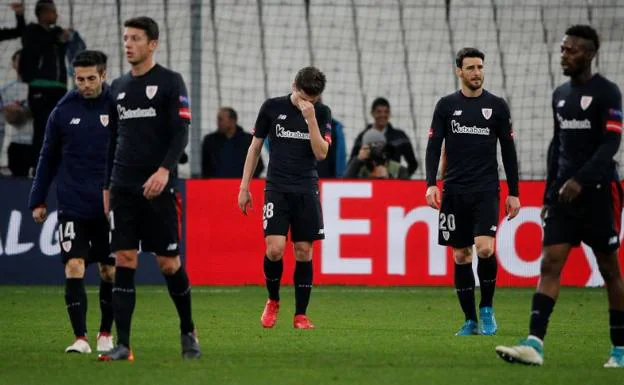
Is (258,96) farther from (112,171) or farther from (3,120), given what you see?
(112,171)

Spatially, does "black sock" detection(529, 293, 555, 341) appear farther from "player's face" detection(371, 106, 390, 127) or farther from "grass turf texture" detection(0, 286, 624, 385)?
"player's face" detection(371, 106, 390, 127)

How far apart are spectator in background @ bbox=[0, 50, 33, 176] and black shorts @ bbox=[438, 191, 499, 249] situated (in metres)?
7.93

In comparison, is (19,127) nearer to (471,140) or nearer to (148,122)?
(471,140)

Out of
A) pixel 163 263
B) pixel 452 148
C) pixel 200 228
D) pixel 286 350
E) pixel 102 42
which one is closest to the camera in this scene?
pixel 163 263

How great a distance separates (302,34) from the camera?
70.2 feet

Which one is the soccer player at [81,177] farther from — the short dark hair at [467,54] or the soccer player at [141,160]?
the short dark hair at [467,54]

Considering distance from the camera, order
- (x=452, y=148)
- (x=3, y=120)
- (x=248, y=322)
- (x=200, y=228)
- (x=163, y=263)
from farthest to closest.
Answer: (x=3, y=120) < (x=200, y=228) < (x=248, y=322) < (x=452, y=148) < (x=163, y=263)

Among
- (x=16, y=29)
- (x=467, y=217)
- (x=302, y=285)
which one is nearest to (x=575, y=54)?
(x=467, y=217)

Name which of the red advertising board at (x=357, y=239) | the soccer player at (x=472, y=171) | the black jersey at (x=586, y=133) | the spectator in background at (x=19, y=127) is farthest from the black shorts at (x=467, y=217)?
the spectator in background at (x=19, y=127)

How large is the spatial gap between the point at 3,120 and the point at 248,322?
717 cm

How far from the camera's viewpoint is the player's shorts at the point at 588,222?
8.53 meters

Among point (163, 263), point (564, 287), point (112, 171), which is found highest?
point (112, 171)

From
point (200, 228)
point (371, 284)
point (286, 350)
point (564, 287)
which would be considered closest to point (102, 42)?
point (200, 228)

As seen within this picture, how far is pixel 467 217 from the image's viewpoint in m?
11.2
